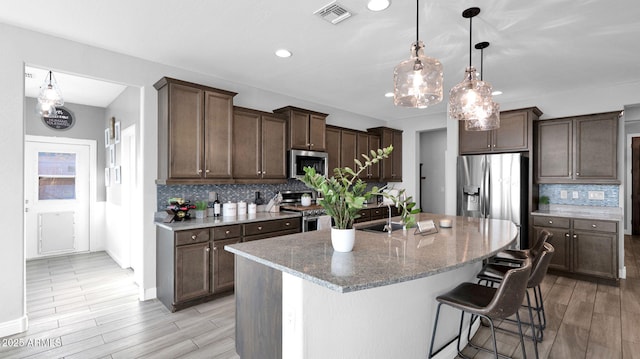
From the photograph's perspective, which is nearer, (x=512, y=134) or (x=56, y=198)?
(x=512, y=134)

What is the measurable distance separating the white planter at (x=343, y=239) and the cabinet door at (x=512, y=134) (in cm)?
383

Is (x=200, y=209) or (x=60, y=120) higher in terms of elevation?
(x=60, y=120)

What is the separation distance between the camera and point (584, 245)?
406cm

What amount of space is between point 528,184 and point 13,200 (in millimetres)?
5956

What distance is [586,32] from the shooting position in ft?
8.89

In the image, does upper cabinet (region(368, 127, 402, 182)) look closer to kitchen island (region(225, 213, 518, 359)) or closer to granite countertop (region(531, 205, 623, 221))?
granite countertop (region(531, 205, 623, 221))

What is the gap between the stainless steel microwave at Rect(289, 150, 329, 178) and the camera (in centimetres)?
451

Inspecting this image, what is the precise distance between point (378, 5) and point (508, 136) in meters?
3.35

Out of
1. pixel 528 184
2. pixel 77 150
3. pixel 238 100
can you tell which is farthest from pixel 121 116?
pixel 528 184

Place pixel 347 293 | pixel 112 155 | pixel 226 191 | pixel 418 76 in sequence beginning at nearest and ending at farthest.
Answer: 1. pixel 347 293
2. pixel 418 76
3. pixel 226 191
4. pixel 112 155

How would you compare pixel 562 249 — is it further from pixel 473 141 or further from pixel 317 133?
pixel 317 133

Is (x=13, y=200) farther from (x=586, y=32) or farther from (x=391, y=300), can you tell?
(x=586, y=32)

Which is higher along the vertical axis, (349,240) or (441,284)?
(349,240)

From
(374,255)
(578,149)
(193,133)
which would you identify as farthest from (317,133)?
(578,149)
